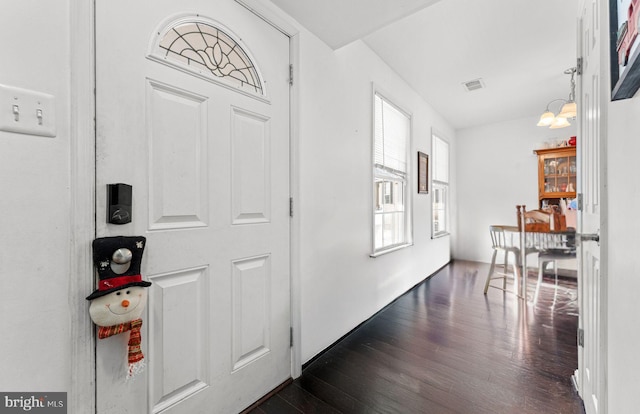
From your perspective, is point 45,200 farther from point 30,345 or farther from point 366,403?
point 366,403

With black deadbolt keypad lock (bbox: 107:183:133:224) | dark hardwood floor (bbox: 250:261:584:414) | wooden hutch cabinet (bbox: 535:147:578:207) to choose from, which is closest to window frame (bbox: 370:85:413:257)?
dark hardwood floor (bbox: 250:261:584:414)

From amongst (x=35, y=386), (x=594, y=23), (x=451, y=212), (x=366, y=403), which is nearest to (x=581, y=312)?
(x=366, y=403)

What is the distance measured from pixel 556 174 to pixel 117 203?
18.2ft

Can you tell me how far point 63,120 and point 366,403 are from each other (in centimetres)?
188

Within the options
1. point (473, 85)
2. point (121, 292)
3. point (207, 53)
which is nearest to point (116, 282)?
point (121, 292)

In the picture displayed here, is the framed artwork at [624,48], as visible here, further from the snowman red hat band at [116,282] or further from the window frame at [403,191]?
the window frame at [403,191]

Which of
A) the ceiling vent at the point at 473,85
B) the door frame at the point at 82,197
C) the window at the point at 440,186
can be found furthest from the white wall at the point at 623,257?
the window at the point at 440,186

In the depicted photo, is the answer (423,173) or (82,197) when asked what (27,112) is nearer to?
(82,197)

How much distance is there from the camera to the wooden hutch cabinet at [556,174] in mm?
4031

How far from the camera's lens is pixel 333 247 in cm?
206

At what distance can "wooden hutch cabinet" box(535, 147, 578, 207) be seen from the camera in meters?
4.03

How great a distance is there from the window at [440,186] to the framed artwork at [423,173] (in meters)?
0.41

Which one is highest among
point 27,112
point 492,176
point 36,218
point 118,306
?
point 492,176

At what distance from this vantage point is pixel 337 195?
211cm
